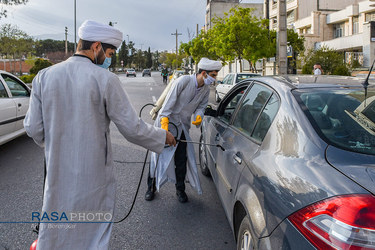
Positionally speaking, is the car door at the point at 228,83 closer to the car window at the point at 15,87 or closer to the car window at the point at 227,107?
the car window at the point at 15,87

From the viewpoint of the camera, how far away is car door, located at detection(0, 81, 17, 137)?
5.70 m

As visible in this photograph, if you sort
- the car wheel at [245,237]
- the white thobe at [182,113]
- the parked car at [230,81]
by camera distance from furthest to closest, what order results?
the parked car at [230,81], the white thobe at [182,113], the car wheel at [245,237]

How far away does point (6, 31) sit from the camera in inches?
1508

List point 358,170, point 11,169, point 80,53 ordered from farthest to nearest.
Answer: point 11,169 → point 80,53 → point 358,170

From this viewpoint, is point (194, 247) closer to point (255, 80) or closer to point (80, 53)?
point (255, 80)

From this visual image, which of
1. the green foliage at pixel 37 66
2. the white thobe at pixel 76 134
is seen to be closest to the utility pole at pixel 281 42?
the white thobe at pixel 76 134

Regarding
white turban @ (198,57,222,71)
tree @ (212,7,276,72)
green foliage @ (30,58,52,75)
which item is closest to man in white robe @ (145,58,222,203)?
white turban @ (198,57,222,71)

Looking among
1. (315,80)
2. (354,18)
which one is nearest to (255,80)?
(315,80)

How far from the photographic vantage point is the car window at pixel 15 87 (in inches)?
256

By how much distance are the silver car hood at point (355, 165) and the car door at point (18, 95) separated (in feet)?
19.4

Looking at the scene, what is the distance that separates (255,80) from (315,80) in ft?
2.02

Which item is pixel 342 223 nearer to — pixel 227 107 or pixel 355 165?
pixel 355 165

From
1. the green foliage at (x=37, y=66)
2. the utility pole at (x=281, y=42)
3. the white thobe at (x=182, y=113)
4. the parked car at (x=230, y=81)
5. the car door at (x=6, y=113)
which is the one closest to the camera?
the white thobe at (x=182, y=113)

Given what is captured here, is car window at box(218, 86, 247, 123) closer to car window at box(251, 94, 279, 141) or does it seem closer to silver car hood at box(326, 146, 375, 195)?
car window at box(251, 94, 279, 141)
